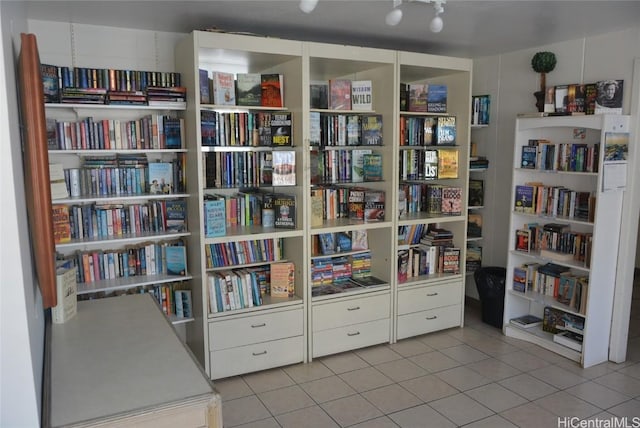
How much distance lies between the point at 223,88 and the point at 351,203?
1.40 metres

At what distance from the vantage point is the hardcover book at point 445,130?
4332 millimetres

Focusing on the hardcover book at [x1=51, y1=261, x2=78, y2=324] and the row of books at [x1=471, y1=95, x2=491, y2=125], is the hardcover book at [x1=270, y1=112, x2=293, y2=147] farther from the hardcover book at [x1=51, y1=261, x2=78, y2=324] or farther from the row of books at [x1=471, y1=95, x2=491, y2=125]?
the row of books at [x1=471, y1=95, x2=491, y2=125]

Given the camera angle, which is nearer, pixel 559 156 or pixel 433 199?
pixel 559 156

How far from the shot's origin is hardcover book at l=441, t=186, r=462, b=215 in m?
4.40

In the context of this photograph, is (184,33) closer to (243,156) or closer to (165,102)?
(165,102)

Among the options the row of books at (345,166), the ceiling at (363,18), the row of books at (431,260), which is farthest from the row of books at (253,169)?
the row of books at (431,260)

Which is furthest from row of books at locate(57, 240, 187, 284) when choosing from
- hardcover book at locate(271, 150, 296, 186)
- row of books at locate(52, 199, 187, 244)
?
hardcover book at locate(271, 150, 296, 186)

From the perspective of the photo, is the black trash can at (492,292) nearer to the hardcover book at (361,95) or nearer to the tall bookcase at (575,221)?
the tall bookcase at (575,221)

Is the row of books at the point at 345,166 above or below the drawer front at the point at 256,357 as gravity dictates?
above

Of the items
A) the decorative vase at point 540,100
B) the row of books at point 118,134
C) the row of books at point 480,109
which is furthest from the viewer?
the row of books at point 480,109

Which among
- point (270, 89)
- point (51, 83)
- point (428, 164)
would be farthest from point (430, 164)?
point (51, 83)

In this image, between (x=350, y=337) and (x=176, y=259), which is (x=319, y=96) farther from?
(x=350, y=337)

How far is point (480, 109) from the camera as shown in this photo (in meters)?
4.72

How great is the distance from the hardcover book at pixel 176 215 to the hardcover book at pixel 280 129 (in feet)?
2.72
